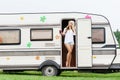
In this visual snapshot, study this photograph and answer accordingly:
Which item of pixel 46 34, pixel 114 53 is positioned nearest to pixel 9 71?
pixel 46 34

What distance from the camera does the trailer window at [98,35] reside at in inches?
770

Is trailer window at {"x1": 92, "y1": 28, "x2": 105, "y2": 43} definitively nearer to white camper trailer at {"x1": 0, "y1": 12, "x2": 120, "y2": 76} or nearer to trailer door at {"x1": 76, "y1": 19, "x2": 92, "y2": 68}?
white camper trailer at {"x1": 0, "y1": 12, "x2": 120, "y2": 76}

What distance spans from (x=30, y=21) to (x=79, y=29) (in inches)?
83.0

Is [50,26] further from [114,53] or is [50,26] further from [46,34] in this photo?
[114,53]

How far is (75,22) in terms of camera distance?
64.7 feet

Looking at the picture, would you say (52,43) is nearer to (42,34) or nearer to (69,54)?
(42,34)

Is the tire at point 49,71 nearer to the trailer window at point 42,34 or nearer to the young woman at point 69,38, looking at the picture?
the young woman at point 69,38

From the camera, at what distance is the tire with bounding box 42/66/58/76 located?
1994cm

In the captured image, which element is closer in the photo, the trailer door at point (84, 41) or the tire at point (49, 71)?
the trailer door at point (84, 41)

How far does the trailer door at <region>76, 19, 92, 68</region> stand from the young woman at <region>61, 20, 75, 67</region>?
0.29m

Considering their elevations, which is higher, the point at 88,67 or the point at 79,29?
the point at 79,29

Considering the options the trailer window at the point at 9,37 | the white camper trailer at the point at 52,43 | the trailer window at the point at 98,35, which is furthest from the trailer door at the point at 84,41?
the trailer window at the point at 9,37

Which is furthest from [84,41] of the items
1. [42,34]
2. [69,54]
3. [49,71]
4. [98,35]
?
[49,71]

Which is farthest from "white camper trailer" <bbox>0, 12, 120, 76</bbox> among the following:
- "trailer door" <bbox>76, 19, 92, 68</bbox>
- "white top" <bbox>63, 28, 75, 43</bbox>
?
"white top" <bbox>63, 28, 75, 43</bbox>
